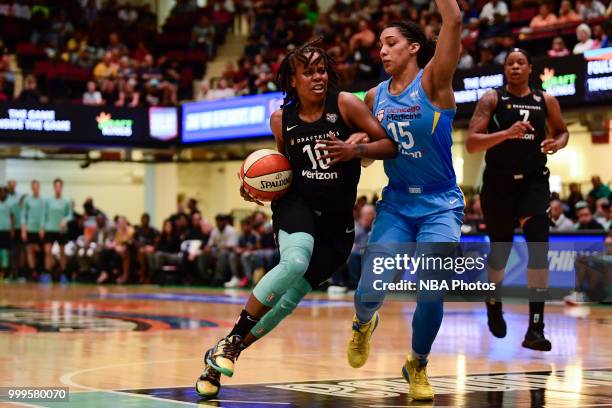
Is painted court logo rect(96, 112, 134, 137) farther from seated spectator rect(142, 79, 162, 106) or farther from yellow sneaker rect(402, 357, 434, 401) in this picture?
yellow sneaker rect(402, 357, 434, 401)

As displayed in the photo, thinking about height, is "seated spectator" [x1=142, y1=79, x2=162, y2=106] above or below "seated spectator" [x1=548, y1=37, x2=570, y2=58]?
above

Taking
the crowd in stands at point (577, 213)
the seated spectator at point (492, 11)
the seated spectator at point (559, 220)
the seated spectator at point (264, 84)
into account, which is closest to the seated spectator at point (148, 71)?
the seated spectator at point (264, 84)

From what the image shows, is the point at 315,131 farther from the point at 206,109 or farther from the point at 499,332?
the point at 206,109

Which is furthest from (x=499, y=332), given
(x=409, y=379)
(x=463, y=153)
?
(x=463, y=153)

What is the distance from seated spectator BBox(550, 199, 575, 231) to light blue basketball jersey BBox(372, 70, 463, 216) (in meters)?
9.21

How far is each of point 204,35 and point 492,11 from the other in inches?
406

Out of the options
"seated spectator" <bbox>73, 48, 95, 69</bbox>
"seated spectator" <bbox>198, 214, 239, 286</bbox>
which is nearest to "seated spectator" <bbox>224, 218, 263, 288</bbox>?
"seated spectator" <bbox>198, 214, 239, 286</bbox>

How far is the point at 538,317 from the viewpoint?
7.93 metres

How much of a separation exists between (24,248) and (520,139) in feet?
55.5

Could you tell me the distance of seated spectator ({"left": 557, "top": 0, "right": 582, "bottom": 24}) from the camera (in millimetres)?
18797

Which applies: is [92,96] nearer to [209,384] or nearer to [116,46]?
[116,46]

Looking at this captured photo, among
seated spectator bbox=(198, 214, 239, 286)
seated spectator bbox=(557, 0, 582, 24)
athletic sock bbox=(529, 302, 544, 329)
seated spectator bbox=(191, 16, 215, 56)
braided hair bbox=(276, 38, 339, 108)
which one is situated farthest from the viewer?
seated spectator bbox=(191, 16, 215, 56)

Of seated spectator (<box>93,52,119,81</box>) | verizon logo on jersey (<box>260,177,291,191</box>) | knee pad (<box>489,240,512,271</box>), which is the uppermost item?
seated spectator (<box>93,52,119,81</box>)

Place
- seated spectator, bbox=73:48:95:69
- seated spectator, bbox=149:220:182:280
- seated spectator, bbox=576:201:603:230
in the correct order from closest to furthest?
seated spectator, bbox=576:201:603:230, seated spectator, bbox=149:220:182:280, seated spectator, bbox=73:48:95:69
